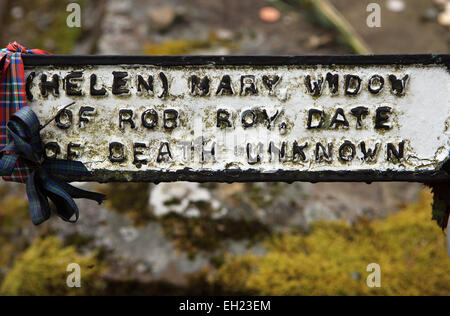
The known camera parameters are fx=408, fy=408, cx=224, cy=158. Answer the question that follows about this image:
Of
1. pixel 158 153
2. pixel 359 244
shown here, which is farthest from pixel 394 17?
pixel 158 153

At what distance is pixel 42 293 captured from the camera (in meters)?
2.25

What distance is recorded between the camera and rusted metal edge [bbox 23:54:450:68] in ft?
4.88

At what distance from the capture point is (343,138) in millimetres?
1544

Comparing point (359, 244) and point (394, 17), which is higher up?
point (394, 17)

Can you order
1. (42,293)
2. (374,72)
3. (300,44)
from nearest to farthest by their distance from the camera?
(374,72) < (42,293) < (300,44)

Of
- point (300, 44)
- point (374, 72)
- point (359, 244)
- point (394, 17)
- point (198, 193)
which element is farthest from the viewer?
point (394, 17)

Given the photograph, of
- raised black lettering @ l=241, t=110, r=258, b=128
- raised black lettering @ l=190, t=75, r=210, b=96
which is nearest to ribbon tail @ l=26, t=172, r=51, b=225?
raised black lettering @ l=190, t=75, r=210, b=96

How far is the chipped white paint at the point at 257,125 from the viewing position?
1.51 metres

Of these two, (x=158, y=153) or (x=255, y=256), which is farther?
(x=255, y=256)

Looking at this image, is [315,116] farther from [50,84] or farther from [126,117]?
[50,84]

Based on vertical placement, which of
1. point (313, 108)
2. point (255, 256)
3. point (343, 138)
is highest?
point (313, 108)

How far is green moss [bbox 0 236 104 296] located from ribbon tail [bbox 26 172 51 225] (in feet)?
2.87

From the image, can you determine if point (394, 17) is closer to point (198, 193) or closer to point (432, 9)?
point (432, 9)

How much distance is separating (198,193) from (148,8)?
2040 mm
